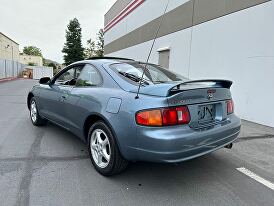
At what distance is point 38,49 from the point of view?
10344 cm

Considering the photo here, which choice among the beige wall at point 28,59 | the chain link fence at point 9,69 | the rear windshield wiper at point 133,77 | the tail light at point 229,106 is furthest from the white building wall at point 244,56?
the beige wall at point 28,59

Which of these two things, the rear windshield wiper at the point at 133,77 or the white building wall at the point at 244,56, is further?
the white building wall at the point at 244,56

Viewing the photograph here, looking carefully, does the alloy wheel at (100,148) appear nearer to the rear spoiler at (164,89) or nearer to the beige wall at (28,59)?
the rear spoiler at (164,89)

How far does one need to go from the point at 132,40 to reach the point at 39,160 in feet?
52.3

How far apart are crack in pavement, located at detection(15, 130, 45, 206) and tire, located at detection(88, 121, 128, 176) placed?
83cm

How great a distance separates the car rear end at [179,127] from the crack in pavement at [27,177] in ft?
4.19

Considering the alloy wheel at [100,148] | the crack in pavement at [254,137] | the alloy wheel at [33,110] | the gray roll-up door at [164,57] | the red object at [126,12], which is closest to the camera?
the alloy wheel at [100,148]

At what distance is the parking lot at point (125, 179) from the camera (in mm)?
2604

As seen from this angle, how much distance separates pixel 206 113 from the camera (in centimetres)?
289

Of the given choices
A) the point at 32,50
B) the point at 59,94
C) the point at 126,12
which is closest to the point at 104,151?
the point at 59,94

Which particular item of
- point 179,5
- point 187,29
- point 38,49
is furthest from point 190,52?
point 38,49

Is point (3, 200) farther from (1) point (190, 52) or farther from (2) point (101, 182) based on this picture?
(1) point (190, 52)

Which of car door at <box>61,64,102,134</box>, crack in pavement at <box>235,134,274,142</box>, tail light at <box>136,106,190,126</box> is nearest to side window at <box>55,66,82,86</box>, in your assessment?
car door at <box>61,64,102,134</box>

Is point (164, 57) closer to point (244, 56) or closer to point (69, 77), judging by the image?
point (244, 56)
